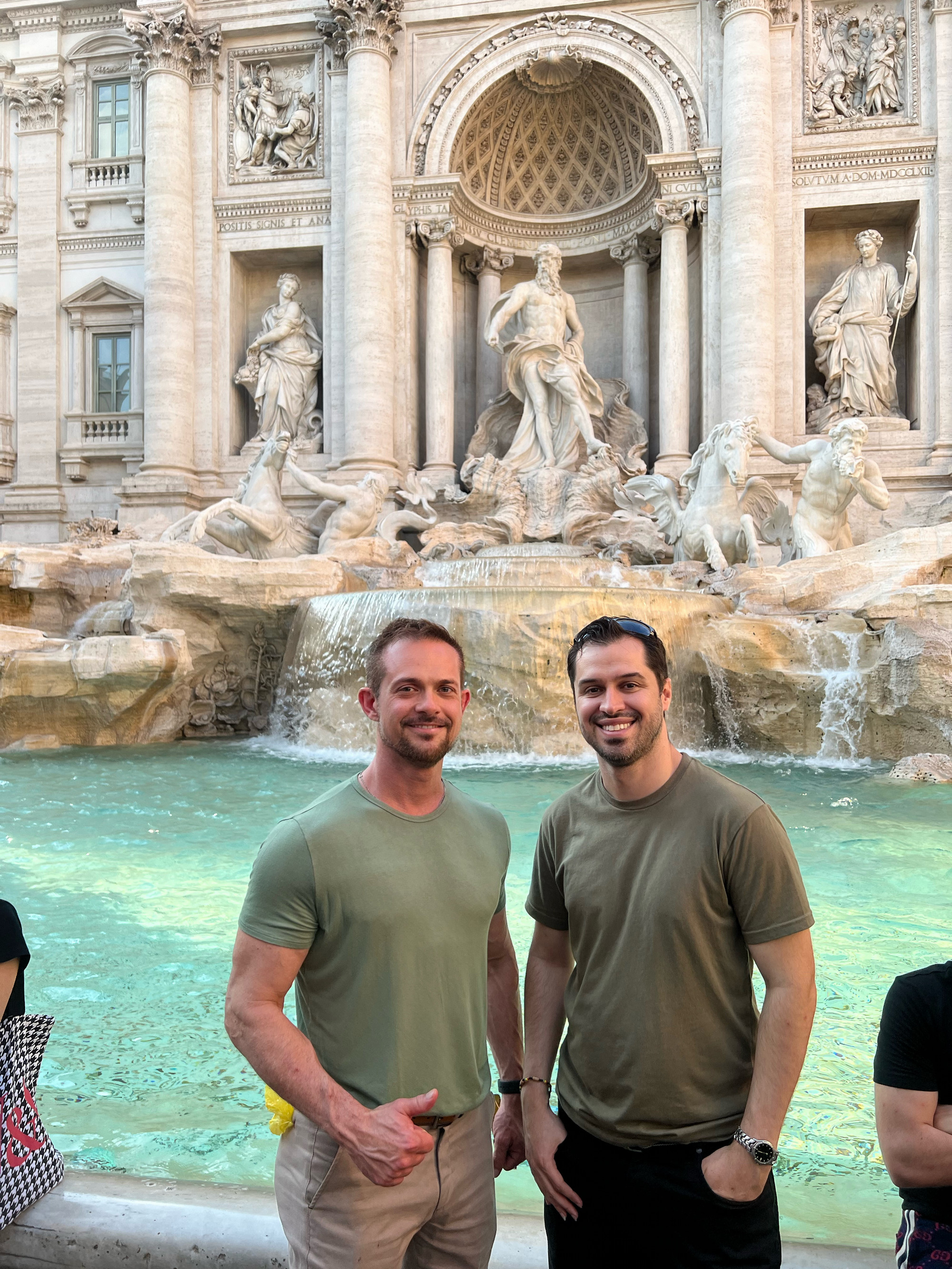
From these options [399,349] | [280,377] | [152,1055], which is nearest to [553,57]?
[399,349]

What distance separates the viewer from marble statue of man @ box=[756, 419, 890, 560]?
935cm

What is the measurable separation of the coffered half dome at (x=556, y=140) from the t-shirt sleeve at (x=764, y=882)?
15180mm

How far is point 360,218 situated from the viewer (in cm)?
1482

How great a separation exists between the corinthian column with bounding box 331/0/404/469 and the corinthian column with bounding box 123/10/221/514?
2.56 metres

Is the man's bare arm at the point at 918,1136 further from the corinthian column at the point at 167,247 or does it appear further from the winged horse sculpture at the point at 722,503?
the corinthian column at the point at 167,247

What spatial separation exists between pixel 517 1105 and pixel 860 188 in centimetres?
1507

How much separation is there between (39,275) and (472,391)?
7.39m

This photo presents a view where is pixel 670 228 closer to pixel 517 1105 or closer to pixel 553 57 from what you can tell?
pixel 553 57

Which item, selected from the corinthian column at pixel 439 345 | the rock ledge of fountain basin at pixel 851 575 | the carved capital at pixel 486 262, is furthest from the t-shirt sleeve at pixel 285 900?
the carved capital at pixel 486 262

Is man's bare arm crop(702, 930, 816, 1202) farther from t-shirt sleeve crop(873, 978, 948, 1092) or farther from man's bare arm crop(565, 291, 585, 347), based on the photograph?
man's bare arm crop(565, 291, 585, 347)

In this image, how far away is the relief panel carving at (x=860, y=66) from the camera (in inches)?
555

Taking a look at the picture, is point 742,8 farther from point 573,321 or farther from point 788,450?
point 788,450

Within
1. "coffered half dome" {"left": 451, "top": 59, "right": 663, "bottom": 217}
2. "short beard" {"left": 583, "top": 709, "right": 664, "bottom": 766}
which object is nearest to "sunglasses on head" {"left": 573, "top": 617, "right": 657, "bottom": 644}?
"short beard" {"left": 583, "top": 709, "right": 664, "bottom": 766}

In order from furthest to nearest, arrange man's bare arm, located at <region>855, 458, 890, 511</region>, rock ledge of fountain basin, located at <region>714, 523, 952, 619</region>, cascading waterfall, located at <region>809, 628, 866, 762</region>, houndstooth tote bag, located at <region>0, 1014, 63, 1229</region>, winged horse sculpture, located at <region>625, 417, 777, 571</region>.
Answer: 1. winged horse sculpture, located at <region>625, 417, 777, 571</region>
2. man's bare arm, located at <region>855, 458, 890, 511</region>
3. rock ledge of fountain basin, located at <region>714, 523, 952, 619</region>
4. cascading waterfall, located at <region>809, 628, 866, 762</region>
5. houndstooth tote bag, located at <region>0, 1014, 63, 1229</region>
